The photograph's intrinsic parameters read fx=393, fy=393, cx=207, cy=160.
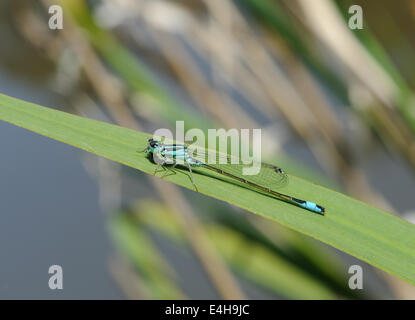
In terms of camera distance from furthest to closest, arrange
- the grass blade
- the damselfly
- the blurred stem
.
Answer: the blurred stem
the damselfly
the grass blade

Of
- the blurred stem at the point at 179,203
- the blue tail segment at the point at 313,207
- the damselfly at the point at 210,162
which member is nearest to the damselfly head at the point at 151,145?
the damselfly at the point at 210,162

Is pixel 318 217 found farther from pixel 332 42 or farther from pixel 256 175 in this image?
pixel 332 42

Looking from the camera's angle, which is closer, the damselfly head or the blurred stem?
the damselfly head

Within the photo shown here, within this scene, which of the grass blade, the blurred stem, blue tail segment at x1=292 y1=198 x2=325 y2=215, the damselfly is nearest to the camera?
the grass blade

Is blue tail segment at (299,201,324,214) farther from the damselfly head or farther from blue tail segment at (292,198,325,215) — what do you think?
the damselfly head

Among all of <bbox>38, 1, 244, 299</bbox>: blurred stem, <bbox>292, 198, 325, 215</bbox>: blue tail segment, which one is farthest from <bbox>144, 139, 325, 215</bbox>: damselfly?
<bbox>38, 1, 244, 299</bbox>: blurred stem

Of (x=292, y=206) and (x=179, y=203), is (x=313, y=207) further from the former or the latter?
(x=179, y=203)

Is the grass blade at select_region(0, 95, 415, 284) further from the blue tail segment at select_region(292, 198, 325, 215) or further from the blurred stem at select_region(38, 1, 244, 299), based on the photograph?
the blurred stem at select_region(38, 1, 244, 299)

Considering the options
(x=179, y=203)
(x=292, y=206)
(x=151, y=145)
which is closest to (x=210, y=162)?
(x=151, y=145)

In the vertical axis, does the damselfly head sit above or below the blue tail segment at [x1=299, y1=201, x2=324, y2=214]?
above
